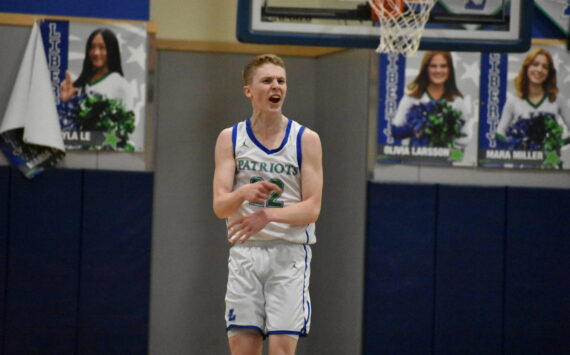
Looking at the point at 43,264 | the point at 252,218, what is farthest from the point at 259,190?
the point at 43,264

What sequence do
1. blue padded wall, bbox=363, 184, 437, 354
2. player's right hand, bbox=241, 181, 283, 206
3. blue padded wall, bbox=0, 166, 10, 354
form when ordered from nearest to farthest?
player's right hand, bbox=241, 181, 283, 206, blue padded wall, bbox=0, 166, 10, 354, blue padded wall, bbox=363, 184, 437, 354

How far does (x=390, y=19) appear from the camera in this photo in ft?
17.4

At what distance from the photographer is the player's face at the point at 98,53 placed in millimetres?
6199

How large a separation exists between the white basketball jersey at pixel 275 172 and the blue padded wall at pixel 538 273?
267cm

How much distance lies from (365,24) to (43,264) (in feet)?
9.57

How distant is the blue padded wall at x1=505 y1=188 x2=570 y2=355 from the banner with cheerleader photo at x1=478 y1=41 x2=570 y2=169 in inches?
11.4

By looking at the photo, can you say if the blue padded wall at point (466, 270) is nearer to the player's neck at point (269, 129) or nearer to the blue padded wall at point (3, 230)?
the player's neck at point (269, 129)

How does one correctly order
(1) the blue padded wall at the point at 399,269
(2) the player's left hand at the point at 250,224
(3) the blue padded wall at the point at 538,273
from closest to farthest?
(2) the player's left hand at the point at 250,224
(1) the blue padded wall at the point at 399,269
(3) the blue padded wall at the point at 538,273

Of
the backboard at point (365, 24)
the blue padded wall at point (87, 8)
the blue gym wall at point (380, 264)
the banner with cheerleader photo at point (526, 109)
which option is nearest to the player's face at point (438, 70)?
the banner with cheerleader photo at point (526, 109)

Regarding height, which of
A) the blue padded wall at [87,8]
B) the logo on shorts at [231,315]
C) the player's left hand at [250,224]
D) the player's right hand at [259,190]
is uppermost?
the blue padded wall at [87,8]

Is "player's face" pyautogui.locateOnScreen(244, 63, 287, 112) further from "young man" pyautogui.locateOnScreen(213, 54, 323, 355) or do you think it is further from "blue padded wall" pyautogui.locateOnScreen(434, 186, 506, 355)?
"blue padded wall" pyautogui.locateOnScreen(434, 186, 506, 355)

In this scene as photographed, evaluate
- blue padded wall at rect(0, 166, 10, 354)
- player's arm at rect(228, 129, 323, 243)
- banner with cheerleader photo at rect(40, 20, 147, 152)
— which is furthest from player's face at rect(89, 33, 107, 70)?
player's arm at rect(228, 129, 323, 243)

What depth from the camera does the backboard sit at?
16.7ft

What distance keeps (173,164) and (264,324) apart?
3205mm
